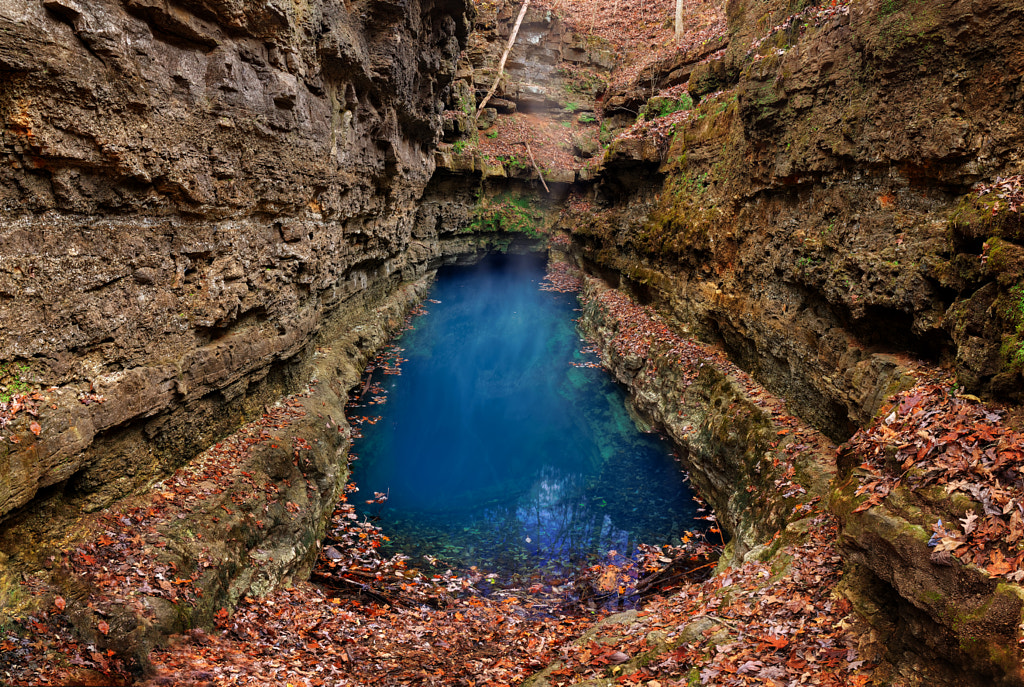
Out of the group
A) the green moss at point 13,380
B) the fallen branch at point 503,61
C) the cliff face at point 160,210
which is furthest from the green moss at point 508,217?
the green moss at point 13,380

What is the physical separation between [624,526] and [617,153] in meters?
13.7

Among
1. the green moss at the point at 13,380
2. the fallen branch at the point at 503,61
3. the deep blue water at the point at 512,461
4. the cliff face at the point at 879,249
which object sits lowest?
the deep blue water at the point at 512,461

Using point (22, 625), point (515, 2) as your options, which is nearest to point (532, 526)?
point (22, 625)

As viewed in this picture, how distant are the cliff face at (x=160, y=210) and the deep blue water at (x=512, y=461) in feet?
12.0

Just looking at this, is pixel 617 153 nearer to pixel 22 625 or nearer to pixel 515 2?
pixel 22 625

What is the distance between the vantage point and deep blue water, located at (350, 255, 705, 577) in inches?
384

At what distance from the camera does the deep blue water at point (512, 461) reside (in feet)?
32.0

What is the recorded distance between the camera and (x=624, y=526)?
10109 millimetres

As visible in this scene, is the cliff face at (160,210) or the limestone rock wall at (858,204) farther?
the limestone rock wall at (858,204)

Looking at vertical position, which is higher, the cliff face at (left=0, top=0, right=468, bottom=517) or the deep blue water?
the cliff face at (left=0, top=0, right=468, bottom=517)

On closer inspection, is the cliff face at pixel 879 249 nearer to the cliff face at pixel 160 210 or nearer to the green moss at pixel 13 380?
the cliff face at pixel 160 210

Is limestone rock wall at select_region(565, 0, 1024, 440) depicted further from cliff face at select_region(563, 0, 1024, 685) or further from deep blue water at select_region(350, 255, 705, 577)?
deep blue water at select_region(350, 255, 705, 577)

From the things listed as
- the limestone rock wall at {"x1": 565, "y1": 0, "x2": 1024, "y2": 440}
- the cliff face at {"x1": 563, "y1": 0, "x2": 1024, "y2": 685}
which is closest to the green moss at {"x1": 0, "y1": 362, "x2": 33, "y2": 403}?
the cliff face at {"x1": 563, "y1": 0, "x2": 1024, "y2": 685}

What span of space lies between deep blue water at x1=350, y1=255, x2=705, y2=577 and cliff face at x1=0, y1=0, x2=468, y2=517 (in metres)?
3.65
